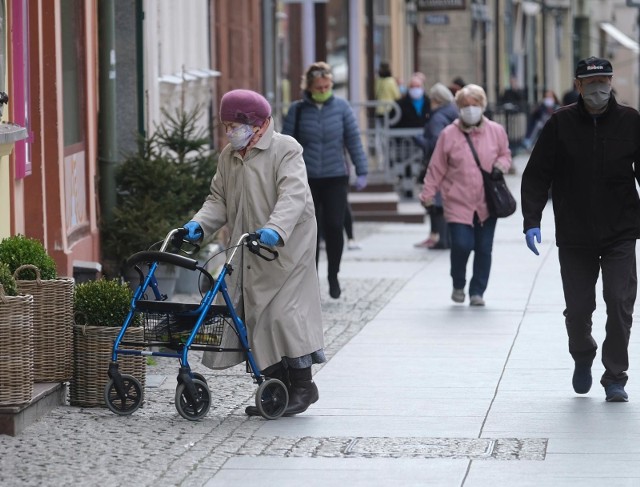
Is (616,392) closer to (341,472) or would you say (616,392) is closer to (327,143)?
(341,472)

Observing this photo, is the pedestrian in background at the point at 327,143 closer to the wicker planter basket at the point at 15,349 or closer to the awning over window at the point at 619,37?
the wicker planter basket at the point at 15,349

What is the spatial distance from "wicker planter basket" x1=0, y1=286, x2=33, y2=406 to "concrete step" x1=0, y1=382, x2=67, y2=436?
0.05 metres

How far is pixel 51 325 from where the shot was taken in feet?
29.9

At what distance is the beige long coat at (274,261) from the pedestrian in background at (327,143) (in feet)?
16.0

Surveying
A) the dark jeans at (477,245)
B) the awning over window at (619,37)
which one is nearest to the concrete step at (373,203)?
the dark jeans at (477,245)

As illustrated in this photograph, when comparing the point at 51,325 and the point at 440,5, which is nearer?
the point at 51,325

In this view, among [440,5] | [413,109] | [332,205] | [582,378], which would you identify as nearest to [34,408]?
[582,378]

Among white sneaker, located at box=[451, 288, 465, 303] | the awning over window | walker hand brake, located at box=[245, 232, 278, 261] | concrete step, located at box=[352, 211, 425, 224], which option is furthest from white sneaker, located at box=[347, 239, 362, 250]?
the awning over window

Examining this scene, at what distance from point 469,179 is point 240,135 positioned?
4.99m

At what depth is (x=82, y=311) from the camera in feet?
30.8

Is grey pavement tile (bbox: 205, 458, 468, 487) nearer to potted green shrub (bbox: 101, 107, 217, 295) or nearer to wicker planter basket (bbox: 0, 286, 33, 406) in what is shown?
wicker planter basket (bbox: 0, 286, 33, 406)

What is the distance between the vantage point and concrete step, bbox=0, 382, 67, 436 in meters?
8.41

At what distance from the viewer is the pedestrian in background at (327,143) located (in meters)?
14.0

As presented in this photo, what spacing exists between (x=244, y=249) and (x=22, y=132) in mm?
1809
